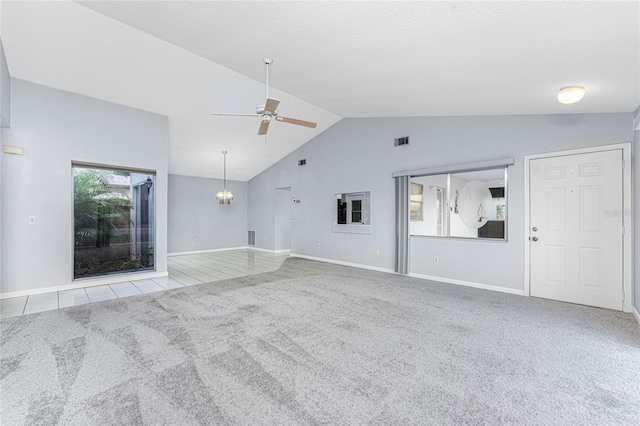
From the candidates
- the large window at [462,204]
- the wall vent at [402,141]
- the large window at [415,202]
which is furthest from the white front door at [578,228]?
the wall vent at [402,141]

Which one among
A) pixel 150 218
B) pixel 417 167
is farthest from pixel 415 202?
pixel 150 218

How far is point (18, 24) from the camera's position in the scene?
320cm

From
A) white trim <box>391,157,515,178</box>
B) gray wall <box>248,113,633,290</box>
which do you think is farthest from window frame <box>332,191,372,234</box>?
white trim <box>391,157,515,178</box>

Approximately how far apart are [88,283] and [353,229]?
5.30 metres

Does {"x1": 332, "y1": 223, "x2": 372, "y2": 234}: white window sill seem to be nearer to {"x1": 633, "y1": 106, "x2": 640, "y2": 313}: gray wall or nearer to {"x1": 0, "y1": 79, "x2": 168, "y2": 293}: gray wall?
{"x1": 633, "y1": 106, "x2": 640, "y2": 313}: gray wall

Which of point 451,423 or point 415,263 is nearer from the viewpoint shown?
point 451,423

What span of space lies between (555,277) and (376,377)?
3.68m

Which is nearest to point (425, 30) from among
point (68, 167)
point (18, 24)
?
point (18, 24)

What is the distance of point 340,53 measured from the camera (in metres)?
3.20

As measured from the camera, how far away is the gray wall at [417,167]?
4.25m

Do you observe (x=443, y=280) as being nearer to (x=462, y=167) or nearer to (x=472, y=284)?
Result: (x=472, y=284)

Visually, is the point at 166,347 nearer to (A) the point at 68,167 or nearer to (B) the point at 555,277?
(A) the point at 68,167

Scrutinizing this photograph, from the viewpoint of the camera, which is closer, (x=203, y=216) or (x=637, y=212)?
(x=637, y=212)

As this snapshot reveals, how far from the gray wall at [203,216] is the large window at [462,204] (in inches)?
264
